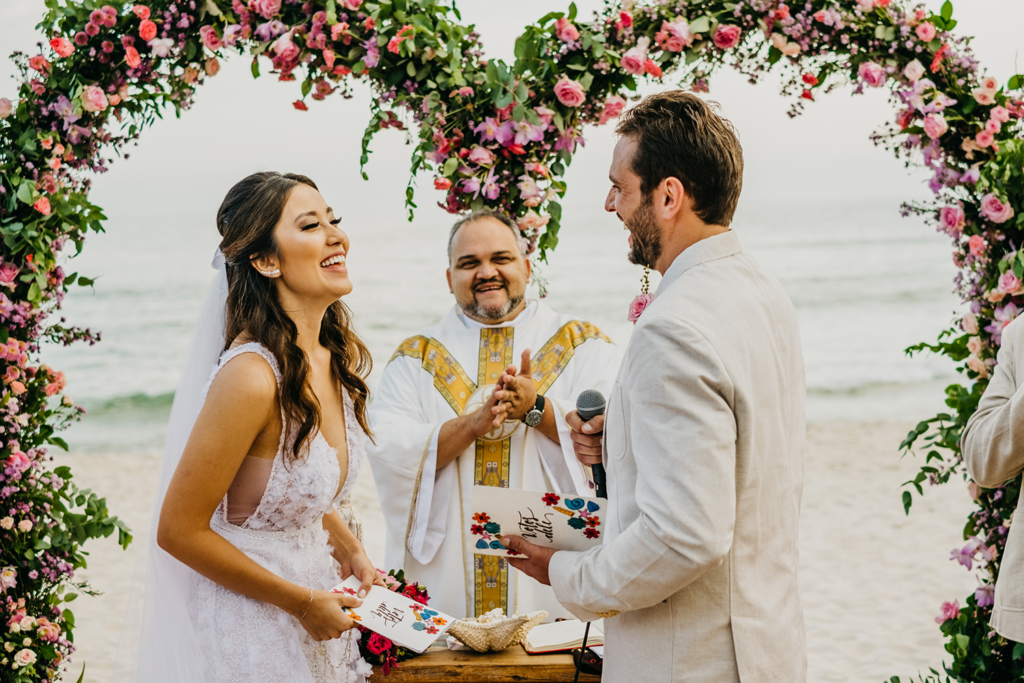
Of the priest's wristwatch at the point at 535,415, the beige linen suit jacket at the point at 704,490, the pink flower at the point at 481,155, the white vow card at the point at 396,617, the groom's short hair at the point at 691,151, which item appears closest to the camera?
the beige linen suit jacket at the point at 704,490

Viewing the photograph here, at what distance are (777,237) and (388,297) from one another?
14275 millimetres

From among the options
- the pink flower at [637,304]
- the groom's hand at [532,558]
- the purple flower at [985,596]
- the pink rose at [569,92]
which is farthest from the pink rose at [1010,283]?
the groom's hand at [532,558]

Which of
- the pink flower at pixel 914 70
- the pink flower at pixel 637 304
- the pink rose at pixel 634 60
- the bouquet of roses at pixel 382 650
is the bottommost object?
the bouquet of roses at pixel 382 650

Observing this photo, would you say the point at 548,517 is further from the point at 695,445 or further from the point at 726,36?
the point at 726,36

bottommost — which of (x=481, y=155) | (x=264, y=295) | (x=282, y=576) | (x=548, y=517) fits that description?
(x=282, y=576)

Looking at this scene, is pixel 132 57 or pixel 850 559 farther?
pixel 850 559

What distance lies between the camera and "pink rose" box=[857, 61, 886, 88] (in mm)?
3725

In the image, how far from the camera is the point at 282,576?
2279 mm

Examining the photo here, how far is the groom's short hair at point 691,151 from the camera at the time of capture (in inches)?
70.9

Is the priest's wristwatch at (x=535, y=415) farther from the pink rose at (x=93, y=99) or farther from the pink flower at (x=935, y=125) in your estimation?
the pink rose at (x=93, y=99)

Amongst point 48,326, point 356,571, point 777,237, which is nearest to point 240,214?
point 356,571

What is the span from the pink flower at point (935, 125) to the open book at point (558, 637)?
2471 mm

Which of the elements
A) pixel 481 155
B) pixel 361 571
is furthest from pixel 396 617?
pixel 481 155

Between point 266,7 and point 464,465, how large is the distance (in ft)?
7.09
